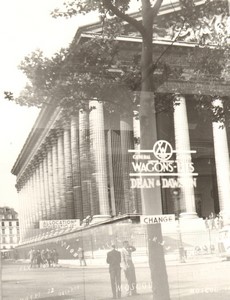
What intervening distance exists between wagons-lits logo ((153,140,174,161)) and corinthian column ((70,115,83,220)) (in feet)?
2.60

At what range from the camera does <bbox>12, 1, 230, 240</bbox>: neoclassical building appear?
202 inches

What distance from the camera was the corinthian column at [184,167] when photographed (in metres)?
5.51

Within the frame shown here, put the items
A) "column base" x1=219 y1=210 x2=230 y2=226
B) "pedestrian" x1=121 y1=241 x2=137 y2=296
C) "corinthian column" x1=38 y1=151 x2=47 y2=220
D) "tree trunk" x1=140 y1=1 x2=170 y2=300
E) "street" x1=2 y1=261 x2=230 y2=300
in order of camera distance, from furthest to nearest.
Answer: "column base" x1=219 y1=210 x2=230 y2=226
"tree trunk" x1=140 y1=1 x2=170 y2=300
"pedestrian" x1=121 y1=241 x2=137 y2=296
"corinthian column" x1=38 y1=151 x2=47 y2=220
"street" x1=2 y1=261 x2=230 y2=300

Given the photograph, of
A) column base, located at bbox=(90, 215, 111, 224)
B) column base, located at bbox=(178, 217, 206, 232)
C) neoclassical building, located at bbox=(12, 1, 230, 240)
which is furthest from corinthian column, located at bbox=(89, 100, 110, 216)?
column base, located at bbox=(178, 217, 206, 232)

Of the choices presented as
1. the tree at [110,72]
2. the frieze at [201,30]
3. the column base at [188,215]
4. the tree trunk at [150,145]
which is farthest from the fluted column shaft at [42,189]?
the frieze at [201,30]

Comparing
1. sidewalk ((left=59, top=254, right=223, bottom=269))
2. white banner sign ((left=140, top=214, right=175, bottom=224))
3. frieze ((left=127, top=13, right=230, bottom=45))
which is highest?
frieze ((left=127, top=13, right=230, bottom=45))

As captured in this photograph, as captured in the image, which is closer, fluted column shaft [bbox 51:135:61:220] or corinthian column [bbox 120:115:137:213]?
fluted column shaft [bbox 51:135:61:220]

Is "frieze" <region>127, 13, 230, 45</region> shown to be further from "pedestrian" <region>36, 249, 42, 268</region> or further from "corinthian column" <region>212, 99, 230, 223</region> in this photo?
"pedestrian" <region>36, 249, 42, 268</region>

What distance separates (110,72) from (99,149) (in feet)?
2.70

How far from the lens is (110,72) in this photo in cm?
561

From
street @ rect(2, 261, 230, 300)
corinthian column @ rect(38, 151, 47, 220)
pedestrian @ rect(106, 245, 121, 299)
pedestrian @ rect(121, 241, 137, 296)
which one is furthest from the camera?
pedestrian @ rect(121, 241, 137, 296)

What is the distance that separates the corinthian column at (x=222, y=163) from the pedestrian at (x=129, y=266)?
111 centimetres

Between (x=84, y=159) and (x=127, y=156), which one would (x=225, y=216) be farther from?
(x=84, y=159)

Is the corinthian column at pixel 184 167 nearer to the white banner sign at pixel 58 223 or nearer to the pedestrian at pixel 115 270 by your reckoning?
the pedestrian at pixel 115 270
